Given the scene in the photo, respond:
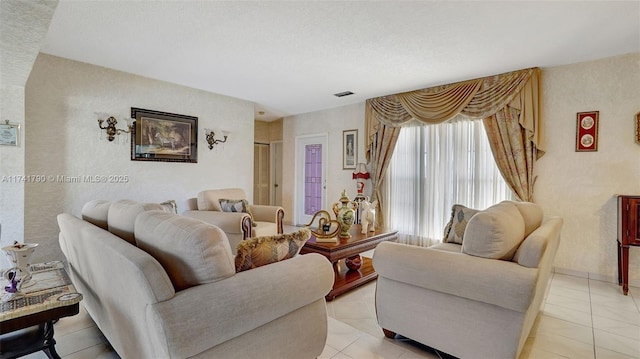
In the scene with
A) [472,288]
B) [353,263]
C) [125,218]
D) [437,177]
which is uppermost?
[437,177]

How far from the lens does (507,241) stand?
1.70 m

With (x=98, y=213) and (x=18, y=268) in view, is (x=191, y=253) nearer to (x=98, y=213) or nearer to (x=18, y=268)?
(x=18, y=268)

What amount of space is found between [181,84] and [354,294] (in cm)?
377

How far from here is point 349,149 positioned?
557 cm

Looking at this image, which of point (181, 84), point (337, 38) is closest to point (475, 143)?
point (337, 38)

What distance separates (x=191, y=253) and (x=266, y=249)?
1.36 ft

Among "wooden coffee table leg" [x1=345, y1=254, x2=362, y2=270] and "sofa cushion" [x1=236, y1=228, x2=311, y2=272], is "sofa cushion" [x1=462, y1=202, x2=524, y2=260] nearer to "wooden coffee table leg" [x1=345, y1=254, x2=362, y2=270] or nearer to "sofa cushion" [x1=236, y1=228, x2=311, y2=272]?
"sofa cushion" [x1=236, y1=228, x2=311, y2=272]

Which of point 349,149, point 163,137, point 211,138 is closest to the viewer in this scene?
point 163,137

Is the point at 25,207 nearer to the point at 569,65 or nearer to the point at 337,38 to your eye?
the point at 337,38

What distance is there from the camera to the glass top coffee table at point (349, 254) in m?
2.69

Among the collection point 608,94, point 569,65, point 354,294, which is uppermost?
point 569,65

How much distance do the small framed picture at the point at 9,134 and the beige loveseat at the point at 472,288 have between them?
3588mm

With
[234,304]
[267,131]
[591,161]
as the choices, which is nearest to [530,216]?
[591,161]

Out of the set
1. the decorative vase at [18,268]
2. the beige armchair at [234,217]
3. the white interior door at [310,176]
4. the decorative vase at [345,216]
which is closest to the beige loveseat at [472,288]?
the decorative vase at [345,216]
